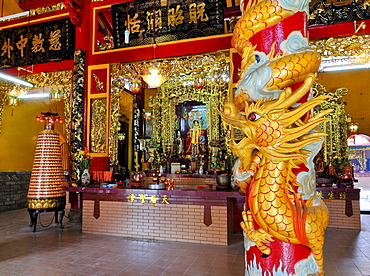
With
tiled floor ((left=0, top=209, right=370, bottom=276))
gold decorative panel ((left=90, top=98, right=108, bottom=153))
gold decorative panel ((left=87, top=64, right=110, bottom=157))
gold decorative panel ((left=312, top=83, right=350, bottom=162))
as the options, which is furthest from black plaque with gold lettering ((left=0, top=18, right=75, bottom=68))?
gold decorative panel ((left=312, top=83, right=350, bottom=162))

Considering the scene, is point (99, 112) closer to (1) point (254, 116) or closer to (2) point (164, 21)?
(2) point (164, 21)

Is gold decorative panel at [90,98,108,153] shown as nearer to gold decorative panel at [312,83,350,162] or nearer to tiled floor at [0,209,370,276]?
tiled floor at [0,209,370,276]

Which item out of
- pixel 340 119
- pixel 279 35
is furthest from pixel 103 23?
pixel 279 35

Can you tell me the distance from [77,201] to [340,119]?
789cm

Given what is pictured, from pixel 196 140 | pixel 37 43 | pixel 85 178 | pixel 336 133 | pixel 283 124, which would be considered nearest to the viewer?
pixel 283 124

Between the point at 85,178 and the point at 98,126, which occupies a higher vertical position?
the point at 98,126

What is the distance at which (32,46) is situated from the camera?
6.47 metres

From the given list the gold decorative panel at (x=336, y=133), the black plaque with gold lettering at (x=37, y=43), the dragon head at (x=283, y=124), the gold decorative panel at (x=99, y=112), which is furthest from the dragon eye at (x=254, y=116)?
the gold decorative panel at (x=336, y=133)

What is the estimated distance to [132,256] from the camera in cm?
347

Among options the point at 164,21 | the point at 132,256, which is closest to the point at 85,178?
the point at 132,256

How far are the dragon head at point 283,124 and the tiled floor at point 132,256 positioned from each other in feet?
7.29

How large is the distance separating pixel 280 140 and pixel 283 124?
0.23ft

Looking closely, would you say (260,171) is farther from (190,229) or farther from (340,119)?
(340,119)

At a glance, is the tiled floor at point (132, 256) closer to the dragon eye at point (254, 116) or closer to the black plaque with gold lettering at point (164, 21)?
the dragon eye at point (254, 116)
